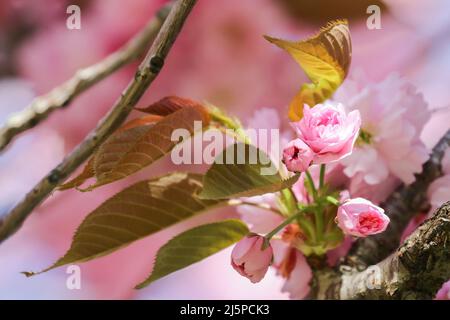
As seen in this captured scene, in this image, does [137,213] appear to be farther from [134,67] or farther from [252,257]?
[134,67]

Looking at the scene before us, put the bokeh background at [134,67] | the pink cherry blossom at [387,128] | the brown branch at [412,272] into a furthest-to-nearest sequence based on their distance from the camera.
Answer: the bokeh background at [134,67], the pink cherry blossom at [387,128], the brown branch at [412,272]

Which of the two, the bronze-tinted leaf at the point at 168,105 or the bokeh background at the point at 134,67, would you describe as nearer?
the bronze-tinted leaf at the point at 168,105

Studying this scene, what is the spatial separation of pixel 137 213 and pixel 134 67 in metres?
0.31

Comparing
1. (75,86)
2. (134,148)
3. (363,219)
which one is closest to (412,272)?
(363,219)

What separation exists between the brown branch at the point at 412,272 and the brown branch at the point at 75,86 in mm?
261

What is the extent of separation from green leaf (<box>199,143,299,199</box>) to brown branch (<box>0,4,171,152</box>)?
194 millimetres

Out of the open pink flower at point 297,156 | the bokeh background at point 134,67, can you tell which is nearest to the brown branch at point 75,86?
the bokeh background at point 134,67

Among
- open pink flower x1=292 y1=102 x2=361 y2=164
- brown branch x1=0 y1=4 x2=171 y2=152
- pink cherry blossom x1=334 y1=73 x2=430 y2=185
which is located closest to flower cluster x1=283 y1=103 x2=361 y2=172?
open pink flower x1=292 y1=102 x2=361 y2=164

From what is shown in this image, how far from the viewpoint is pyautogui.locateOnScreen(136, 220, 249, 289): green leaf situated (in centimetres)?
47

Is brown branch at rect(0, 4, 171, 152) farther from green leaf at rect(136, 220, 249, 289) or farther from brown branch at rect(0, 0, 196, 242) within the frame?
green leaf at rect(136, 220, 249, 289)

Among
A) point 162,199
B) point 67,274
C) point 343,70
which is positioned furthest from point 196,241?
point 67,274

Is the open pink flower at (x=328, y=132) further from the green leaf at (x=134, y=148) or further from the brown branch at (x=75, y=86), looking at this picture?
the brown branch at (x=75, y=86)

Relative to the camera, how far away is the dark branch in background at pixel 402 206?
547mm
